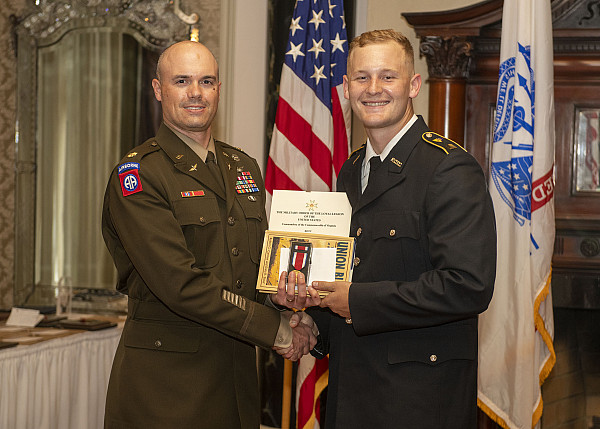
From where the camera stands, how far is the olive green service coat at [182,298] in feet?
7.32

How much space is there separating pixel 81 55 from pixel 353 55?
372cm

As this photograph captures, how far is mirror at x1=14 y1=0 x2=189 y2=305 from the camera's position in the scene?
5156 millimetres

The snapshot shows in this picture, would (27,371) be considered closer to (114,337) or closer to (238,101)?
(114,337)

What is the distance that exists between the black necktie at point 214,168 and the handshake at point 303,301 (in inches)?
17.7

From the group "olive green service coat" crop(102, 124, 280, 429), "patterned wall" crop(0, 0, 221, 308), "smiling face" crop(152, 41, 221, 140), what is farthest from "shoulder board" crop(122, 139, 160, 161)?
"patterned wall" crop(0, 0, 221, 308)

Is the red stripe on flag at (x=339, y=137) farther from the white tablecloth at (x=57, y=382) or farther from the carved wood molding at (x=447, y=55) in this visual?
the white tablecloth at (x=57, y=382)

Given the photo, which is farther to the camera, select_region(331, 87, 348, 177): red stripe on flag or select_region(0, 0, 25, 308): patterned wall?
select_region(0, 0, 25, 308): patterned wall

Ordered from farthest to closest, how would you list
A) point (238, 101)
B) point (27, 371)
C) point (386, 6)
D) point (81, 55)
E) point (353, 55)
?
point (81, 55) < point (238, 101) < point (386, 6) < point (27, 371) < point (353, 55)

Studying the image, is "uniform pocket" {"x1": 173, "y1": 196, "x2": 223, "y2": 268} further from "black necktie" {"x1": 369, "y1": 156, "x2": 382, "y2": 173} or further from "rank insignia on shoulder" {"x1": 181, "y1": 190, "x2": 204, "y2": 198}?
"black necktie" {"x1": 369, "y1": 156, "x2": 382, "y2": 173}

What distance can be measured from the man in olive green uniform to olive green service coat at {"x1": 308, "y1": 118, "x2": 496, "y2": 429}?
1.42 feet

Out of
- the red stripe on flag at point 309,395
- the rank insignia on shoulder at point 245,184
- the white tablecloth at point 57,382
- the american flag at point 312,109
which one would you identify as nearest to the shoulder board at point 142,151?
the rank insignia on shoulder at point 245,184

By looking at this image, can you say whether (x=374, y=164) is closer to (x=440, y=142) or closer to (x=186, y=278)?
(x=440, y=142)

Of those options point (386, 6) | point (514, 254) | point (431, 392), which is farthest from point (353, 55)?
point (386, 6)

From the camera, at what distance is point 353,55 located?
2.09m
